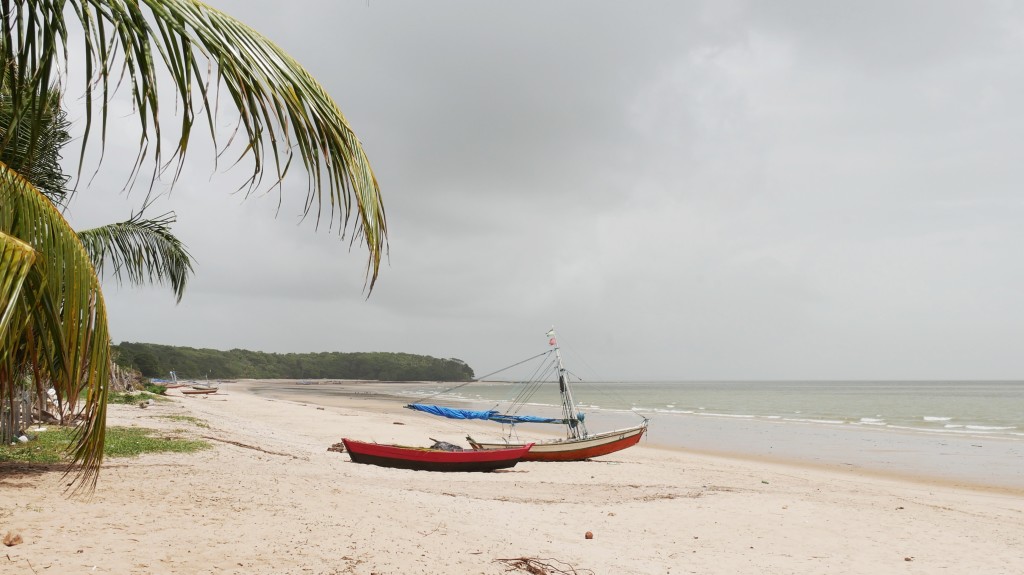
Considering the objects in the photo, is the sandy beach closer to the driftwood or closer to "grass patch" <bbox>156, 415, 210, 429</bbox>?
the driftwood

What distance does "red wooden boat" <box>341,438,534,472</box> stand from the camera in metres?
14.2

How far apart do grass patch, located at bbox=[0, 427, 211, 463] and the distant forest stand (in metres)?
74.2

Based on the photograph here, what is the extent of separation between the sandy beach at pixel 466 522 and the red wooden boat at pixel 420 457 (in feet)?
1.38

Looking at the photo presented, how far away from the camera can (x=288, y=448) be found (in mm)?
16125

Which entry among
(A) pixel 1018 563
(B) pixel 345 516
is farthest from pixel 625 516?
(A) pixel 1018 563

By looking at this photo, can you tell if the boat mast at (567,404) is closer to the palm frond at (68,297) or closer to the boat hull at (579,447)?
the boat hull at (579,447)

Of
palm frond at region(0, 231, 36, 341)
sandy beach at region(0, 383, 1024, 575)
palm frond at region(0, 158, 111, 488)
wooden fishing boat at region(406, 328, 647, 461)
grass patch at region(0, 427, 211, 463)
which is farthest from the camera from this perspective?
wooden fishing boat at region(406, 328, 647, 461)

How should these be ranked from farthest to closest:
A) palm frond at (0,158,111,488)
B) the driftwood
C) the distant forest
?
1. the distant forest
2. the driftwood
3. palm frond at (0,158,111,488)

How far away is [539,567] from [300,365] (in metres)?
150

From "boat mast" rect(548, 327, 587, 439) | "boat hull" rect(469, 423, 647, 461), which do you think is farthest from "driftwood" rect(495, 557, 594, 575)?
"boat mast" rect(548, 327, 587, 439)

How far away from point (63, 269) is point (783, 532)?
961 centimetres

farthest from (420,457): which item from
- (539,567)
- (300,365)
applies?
(300,365)

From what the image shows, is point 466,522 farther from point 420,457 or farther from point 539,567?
point 420,457

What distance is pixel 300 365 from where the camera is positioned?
482ft
